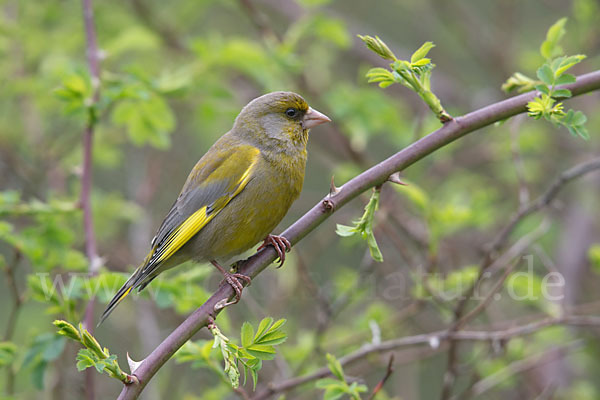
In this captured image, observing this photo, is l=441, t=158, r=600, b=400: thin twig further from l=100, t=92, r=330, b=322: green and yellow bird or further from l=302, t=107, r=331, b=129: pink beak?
l=302, t=107, r=331, b=129: pink beak

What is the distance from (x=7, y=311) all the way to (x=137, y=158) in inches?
97.1

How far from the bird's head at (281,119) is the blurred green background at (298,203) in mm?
454

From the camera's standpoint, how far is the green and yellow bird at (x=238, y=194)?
3867 millimetres

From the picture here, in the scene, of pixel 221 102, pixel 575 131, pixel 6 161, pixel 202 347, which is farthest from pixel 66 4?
pixel 575 131

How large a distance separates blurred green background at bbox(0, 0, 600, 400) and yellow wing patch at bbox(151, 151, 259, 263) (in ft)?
0.67

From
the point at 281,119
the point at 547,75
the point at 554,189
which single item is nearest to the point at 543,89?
the point at 547,75

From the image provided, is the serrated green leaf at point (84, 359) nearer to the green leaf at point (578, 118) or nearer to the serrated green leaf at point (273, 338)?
the serrated green leaf at point (273, 338)

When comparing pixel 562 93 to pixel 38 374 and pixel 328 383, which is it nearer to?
pixel 328 383

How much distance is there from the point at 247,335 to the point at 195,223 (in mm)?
1635

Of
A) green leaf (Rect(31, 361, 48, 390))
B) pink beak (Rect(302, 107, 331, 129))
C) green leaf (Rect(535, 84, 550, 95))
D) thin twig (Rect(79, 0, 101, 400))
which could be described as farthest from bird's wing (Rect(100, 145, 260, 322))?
green leaf (Rect(535, 84, 550, 95))

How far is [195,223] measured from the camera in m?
4.02

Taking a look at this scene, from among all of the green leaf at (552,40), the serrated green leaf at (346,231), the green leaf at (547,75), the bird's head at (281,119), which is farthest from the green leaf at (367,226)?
the bird's head at (281,119)

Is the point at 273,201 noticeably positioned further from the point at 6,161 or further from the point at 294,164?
the point at 6,161

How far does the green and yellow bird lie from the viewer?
3867 mm
